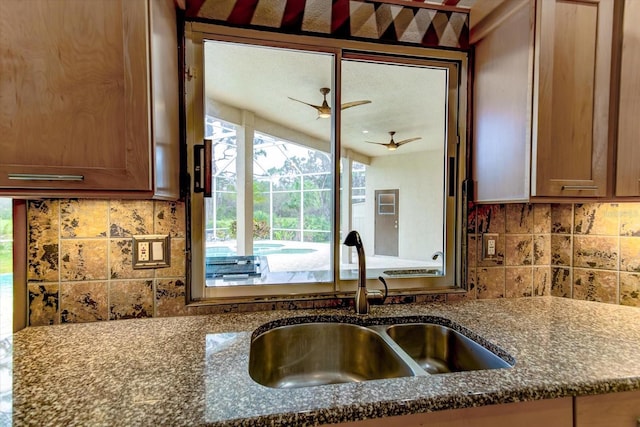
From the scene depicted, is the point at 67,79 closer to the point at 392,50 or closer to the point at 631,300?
the point at 392,50

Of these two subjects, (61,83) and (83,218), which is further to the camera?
(83,218)

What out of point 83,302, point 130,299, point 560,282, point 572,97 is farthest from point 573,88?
point 83,302

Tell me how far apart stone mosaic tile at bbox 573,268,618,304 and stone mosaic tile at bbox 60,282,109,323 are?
→ 2.07 m

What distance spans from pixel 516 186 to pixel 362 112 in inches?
125

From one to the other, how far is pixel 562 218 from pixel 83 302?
6.96 ft

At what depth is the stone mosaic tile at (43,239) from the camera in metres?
1.07

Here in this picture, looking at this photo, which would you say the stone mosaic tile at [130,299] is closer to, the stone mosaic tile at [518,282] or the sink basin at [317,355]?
the sink basin at [317,355]

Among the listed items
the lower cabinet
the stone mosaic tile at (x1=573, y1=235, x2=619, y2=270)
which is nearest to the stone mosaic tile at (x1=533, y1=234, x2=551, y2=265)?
the stone mosaic tile at (x1=573, y1=235, x2=619, y2=270)

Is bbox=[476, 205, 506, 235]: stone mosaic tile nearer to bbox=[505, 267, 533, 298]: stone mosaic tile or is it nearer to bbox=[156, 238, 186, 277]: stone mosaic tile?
bbox=[505, 267, 533, 298]: stone mosaic tile

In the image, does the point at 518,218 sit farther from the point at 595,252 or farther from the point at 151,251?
the point at 151,251

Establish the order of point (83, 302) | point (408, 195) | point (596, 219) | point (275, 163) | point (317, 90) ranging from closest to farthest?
point (83, 302), point (596, 219), point (317, 90), point (275, 163), point (408, 195)

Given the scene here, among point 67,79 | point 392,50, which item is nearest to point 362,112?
point 392,50

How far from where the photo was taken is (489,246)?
4.73 feet

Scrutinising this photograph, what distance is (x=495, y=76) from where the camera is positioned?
4.14ft
